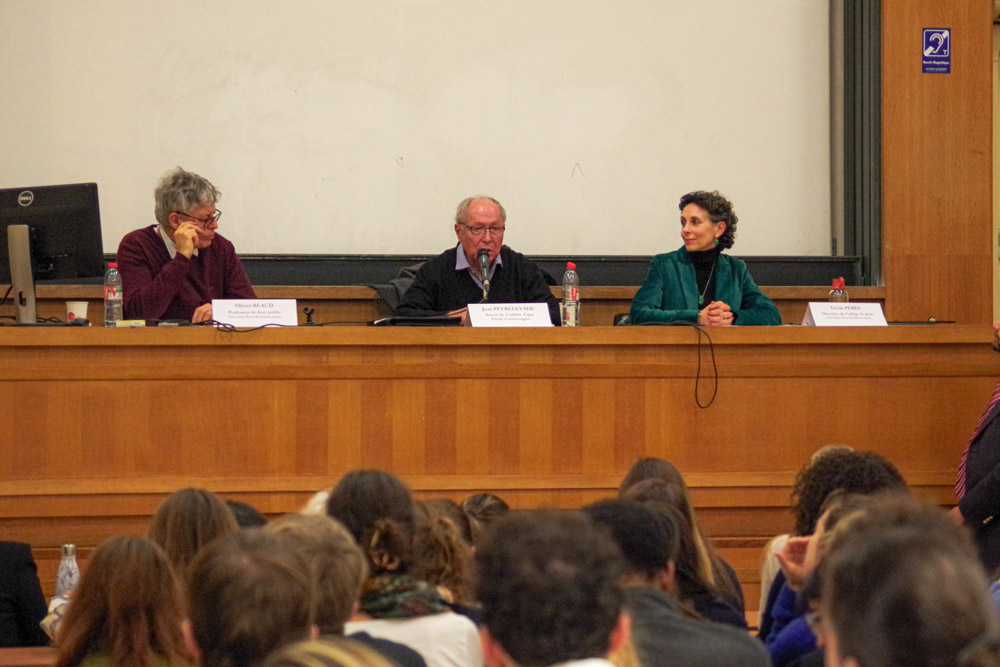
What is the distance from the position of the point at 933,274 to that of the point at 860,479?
12.1 feet

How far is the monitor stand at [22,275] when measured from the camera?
420cm

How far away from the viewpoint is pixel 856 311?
14.0 feet

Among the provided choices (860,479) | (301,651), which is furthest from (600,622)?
(860,479)

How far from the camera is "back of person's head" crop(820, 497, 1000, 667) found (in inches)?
41.0

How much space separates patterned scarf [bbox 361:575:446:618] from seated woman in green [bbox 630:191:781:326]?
105 inches

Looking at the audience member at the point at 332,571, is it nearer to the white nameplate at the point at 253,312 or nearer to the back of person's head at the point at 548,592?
the back of person's head at the point at 548,592

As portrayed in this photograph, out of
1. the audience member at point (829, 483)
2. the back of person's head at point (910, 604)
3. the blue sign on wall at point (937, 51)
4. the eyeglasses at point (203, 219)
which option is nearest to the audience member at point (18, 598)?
the audience member at point (829, 483)

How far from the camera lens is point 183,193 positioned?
447cm

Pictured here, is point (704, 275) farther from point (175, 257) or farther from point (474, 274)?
point (175, 257)

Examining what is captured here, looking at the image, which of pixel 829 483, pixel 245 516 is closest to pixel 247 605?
pixel 245 516

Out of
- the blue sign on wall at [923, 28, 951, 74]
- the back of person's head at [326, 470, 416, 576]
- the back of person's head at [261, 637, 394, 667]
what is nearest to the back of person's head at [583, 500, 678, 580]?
the back of person's head at [326, 470, 416, 576]

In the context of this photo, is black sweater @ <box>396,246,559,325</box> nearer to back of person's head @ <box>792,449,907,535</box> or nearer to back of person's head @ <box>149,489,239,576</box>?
back of person's head @ <box>792,449,907,535</box>

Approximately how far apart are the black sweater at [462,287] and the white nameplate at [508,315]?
2.27ft

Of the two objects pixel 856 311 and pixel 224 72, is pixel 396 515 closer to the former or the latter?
pixel 856 311
